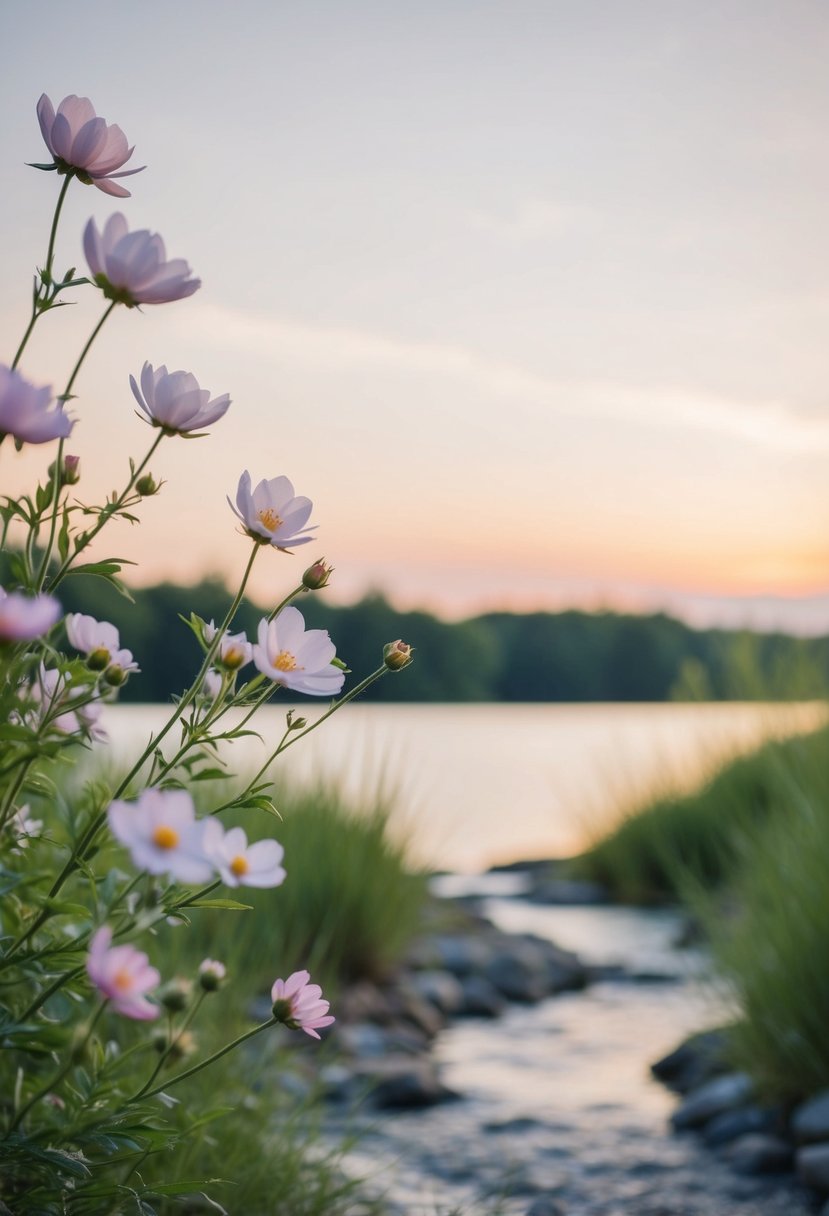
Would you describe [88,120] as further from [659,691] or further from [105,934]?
[659,691]

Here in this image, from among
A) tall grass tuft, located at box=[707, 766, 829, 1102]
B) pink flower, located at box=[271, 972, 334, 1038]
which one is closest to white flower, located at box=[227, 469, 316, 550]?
pink flower, located at box=[271, 972, 334, 1038]

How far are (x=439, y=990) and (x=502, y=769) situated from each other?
12.9m

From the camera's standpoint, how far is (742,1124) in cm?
311

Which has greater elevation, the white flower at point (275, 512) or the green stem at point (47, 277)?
the green stem at point (47, 277)

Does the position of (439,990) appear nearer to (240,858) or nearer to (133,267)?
(240,858)

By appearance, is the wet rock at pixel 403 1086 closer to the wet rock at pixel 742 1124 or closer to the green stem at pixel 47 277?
the wet rock at pixel 742 1124

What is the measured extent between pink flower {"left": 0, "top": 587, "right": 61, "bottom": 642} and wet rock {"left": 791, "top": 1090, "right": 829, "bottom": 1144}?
261cm

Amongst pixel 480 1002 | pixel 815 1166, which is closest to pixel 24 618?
pixel 815 1166

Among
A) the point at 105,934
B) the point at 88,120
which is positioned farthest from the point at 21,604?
the point at 88,120

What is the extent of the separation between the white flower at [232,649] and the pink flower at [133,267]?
1.10 ft

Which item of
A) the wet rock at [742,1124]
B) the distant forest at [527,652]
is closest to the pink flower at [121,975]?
the wet rock at [742,1124]

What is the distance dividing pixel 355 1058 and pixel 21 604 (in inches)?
127

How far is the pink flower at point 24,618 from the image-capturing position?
83cm

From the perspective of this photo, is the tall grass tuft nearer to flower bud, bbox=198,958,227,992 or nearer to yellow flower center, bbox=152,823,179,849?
flower bud, bbox=198,958,227,992
